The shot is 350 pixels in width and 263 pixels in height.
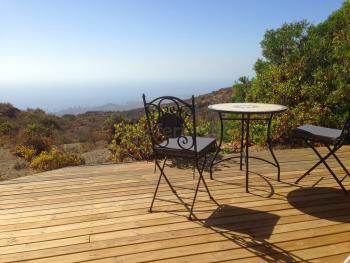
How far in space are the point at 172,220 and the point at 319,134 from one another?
5.36 ft

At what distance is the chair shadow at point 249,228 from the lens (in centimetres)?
233

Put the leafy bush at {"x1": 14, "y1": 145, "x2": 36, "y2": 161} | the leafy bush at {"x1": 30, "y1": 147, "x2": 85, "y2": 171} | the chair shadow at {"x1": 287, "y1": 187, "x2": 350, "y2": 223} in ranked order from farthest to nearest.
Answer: the leafy bush at {"x1": 14, "y1": 145, "x2": 36, "y2": 161} < the leafy bush at {"x1": 30, "y1": 147, "x2": 85, "y2": 171} < the chair shadow at {"x1": 287, "y1": 187, "x2": 350, "y2": 223}

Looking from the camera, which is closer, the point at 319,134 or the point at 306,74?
the point at 319,134

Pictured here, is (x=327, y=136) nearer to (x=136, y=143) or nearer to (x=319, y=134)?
(x=319, y=134)

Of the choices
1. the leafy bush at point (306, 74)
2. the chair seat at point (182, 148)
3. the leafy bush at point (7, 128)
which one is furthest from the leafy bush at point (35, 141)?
the chair seat at point (182, 148)

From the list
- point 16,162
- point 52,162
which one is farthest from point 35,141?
point 52,162

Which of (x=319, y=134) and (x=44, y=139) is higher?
(x=319, y=134)

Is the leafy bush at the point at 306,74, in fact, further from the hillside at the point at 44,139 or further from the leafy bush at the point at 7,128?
the leafy bush at the point at 7,128

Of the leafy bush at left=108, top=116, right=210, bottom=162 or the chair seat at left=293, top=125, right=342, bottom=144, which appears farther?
the leafy bush at left=108, top=116, right=210, bottom=162

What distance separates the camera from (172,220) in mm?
2867

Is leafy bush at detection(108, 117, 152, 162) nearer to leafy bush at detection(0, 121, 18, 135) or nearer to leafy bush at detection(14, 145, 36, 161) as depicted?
leafy bush at detection(14, 145, 36, 161)

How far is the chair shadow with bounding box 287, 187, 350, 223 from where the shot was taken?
2.88 metres

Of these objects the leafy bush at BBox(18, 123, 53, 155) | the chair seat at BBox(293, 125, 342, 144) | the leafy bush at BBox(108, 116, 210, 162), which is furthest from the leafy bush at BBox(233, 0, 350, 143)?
the leafy bush at BBox(18, 123, 53, 155)

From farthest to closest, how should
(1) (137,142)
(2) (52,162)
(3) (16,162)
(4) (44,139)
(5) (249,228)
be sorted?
1. (4) (44,139)
2. (3) (16,162)
3. (2) (52,162)
4. (1) (137,142)
5. (5) (249,228)
